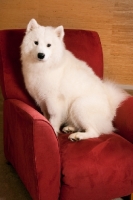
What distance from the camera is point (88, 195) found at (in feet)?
4.57

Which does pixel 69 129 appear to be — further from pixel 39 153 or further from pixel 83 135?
pixel 39 153

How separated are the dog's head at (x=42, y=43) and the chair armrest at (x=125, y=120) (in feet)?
1.91

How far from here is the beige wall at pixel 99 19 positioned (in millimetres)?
2342

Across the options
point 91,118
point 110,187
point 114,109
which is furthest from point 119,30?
point 110,187

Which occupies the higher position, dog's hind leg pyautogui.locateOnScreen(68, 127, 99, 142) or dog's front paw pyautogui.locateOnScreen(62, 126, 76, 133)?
dog's hind leg pyautogui.locateOnScreen(68, 127, 99, 142)

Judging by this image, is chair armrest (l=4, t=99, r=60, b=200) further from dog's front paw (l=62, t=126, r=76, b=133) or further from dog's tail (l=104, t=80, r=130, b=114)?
dog's tail (l=104, t=80, r=130, b=114)

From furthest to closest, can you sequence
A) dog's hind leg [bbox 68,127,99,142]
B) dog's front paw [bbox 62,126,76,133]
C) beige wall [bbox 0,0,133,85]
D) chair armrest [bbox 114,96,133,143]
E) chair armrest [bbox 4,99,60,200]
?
beige wall [bbox 0,0,133,85] < dog's front paw [bbox 62,126,76,133] < chair armrest [bbox 114,96,133,143] < dog's hind leg [bbox 68,127,99,142] < chair armrest [bbox 4,99,60,200]

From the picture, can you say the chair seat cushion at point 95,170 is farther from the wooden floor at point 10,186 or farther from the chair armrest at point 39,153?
the wooden floor at point 10,186

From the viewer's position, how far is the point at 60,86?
1.76m

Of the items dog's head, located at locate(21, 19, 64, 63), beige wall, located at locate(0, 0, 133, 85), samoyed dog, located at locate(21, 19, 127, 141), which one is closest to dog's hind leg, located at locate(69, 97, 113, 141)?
samoyed dog, located at locate(21, 19, 127, 141)

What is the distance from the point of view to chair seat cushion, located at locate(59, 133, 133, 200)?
1.34 metres

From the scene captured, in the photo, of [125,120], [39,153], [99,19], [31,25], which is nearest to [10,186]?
[39,153]

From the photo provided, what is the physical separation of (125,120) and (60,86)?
0.50m

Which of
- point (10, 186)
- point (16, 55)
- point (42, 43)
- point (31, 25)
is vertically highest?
point (31, 25)
